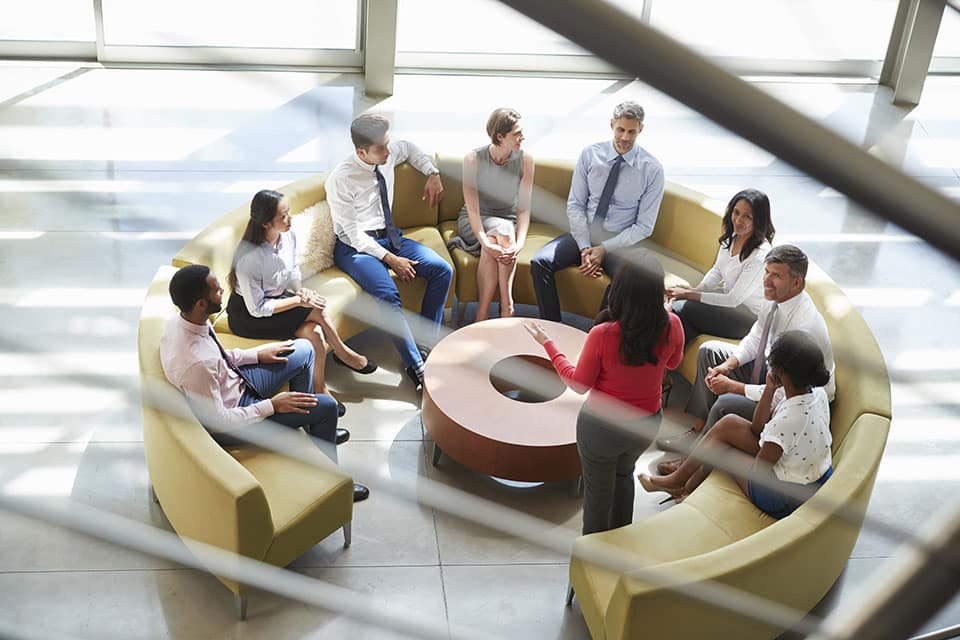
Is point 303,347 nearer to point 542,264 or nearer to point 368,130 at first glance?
point 368,130

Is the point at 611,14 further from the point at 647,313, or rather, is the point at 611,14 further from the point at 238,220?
the point at 238,220

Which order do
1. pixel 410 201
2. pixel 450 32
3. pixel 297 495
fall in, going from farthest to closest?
pixel 450 32 < pixel 410 201 < pixel 297 495

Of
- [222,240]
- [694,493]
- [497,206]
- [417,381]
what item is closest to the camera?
[694,493]

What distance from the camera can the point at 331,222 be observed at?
16.5ft

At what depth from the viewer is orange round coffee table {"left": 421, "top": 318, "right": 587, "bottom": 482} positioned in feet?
13.4

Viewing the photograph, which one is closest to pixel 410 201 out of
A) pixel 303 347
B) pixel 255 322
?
pixel 255 322

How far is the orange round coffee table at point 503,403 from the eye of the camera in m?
4.07

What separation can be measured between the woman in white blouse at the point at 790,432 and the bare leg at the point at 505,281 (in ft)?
5.17

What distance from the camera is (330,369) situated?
4.91 meters

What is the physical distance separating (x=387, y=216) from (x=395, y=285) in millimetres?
343

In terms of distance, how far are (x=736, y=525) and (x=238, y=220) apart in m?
2.53

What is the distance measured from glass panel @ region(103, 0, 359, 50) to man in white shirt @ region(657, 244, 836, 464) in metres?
4.23

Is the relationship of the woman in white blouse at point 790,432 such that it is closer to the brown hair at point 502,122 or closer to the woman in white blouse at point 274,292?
the woman in white blouse at point 274,292

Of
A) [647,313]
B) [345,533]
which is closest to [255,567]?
[345,533]
